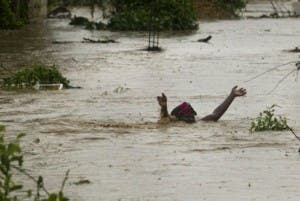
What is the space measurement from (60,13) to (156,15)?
11.2 metres

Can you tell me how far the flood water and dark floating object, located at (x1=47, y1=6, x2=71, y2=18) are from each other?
18474mm

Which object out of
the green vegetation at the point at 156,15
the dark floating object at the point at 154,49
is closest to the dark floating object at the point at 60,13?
the green vegetation at the point at 156,15

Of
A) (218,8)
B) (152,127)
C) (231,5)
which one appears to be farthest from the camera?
(218,8)

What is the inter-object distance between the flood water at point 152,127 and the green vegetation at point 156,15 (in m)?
8.72

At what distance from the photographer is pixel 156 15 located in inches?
Result: 1531

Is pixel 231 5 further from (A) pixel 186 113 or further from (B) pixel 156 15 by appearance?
(A) pixel 186 113

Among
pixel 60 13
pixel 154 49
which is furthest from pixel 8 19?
pixel 60 13

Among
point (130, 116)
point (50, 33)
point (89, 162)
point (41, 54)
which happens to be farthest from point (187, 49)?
point (89, 162)

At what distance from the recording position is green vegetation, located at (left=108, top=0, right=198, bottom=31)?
38531 millimetres

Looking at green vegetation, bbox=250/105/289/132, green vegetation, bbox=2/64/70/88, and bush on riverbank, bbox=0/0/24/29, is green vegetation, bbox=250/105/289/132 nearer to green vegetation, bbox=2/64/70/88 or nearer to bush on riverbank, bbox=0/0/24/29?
green vegetation, bbox=2/64/70/88

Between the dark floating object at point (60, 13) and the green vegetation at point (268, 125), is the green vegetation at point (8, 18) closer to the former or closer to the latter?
the dark floating object at point (60, 13)

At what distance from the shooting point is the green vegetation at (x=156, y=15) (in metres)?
38.5

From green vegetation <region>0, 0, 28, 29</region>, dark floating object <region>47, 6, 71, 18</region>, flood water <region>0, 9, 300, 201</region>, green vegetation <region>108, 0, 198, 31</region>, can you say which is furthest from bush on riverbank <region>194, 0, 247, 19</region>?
flood water <region>0, 9, 300, 201</region>

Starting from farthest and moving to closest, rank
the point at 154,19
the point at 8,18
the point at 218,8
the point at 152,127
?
the point at 218,8 → the point at 154,19 → the point at 8,18 → the point at 152,127
